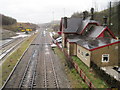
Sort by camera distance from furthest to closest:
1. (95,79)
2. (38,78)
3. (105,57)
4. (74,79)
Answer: (105,57) < (38,78) < (74,79) < (95,79)

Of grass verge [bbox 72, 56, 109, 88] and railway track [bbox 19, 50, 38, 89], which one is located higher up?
grass verge [bbox 72, 56, 109, 88]

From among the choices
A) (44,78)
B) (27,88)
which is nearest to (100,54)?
(44,78)

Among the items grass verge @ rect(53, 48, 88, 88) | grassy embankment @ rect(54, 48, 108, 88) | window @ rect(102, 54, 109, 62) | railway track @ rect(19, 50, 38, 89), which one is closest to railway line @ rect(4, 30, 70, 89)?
railway track @ rect(19, 50, 38, 89)

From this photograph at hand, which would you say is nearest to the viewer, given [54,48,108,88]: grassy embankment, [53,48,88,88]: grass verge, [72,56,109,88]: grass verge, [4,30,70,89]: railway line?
[72,56,109,88]: grass verge

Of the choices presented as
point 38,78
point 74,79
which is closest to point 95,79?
point 74,79

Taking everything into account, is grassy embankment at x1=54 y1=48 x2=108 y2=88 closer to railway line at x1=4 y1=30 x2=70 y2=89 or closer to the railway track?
railway line at x1=4 y1=30 x2=70 y2=89

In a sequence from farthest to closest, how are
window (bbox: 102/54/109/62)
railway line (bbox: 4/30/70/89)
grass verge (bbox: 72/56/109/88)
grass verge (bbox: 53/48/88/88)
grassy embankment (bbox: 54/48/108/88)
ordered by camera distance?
1. window (bbox: 102/54/109/62)
2. railway line (bbox: 4/30/70/89)
3. grass verge (bbox: 53/48/88/88)
4. grassy embankment (bbox: 54/48/108/88)
5. grass verge (bbox: 72/56/109/88)

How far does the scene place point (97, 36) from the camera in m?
23.1

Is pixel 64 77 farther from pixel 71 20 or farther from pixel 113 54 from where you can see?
pixel 71 20

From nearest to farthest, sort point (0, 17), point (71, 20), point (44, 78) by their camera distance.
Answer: point (44, 78)
point (71, 20)
point (0, 17)

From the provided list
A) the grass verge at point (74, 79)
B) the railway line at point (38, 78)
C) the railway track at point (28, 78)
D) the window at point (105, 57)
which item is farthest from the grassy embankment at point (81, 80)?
the railway track at point (28, 78)

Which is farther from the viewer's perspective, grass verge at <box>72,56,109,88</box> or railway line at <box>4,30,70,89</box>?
railway line at <box>4,30,70,89</box>

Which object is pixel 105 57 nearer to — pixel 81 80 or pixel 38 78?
pixel 81 80

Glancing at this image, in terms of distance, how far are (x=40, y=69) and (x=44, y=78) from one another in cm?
329
